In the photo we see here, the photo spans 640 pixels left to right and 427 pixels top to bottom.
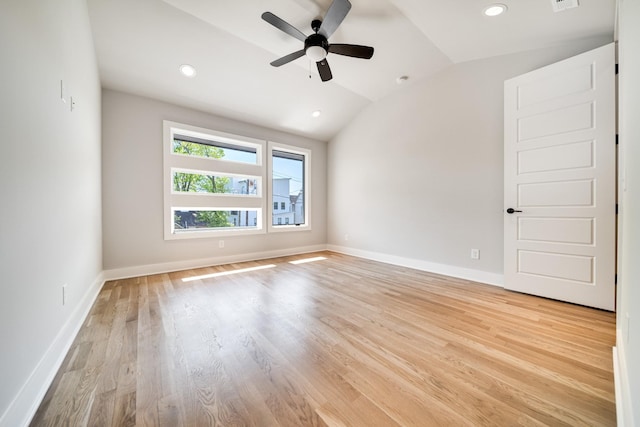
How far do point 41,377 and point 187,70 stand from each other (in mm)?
3257

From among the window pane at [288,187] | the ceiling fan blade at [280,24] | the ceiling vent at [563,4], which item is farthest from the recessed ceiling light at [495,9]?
the window pane at [288,187]

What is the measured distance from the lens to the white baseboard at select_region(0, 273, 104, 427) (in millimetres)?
999

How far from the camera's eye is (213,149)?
166 inches

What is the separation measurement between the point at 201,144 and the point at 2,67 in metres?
3.26

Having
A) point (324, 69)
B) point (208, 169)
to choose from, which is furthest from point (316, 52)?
point (208, 169)

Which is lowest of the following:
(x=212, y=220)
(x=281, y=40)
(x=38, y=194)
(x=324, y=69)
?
(x=212, y=220)

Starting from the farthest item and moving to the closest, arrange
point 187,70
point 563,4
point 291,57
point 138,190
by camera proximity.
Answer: point 138,190 < point 187,70 < point 291,57 < point 563,4

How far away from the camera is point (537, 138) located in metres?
2.59

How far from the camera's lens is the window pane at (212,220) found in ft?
13.0

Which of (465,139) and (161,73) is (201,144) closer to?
(161,73)

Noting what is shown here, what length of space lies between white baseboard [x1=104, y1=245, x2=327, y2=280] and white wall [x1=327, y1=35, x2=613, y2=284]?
4.95ft

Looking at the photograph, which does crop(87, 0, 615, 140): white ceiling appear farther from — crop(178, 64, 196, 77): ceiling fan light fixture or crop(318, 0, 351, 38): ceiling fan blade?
crop(318, 0, 351, 38): ceiling fan blade

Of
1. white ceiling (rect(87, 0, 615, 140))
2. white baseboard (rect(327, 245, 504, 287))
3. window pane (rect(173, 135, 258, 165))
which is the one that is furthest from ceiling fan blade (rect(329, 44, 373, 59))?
white baseboard (rect(327, 245, 504, 287))

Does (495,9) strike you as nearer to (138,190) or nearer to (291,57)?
(291,57)
